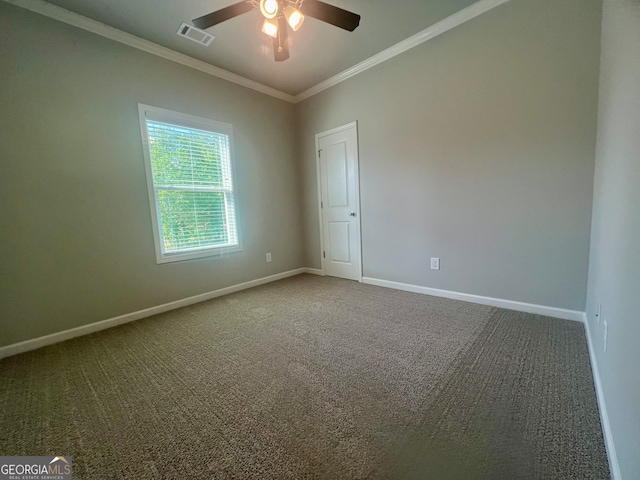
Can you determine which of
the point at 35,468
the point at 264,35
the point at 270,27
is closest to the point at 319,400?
the point at 35,468

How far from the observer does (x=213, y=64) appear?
2943mm

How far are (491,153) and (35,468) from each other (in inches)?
140

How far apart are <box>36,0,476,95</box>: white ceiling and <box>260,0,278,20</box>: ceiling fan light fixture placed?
0.72 meters

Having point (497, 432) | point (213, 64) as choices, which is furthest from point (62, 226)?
point (497, 432)

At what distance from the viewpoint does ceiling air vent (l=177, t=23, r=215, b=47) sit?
234 cm

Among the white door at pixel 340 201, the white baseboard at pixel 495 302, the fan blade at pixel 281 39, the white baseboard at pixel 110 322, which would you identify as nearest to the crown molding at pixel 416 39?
the white door at pixel 340 201

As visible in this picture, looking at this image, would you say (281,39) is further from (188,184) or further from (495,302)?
(495,302)

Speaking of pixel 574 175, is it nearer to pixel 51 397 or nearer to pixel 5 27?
pixel 51 397

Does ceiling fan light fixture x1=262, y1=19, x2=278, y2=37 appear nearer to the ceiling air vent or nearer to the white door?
the ceiling air vent

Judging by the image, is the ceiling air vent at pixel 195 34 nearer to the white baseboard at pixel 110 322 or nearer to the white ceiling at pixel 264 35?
the white ceiling at pixel 264 35

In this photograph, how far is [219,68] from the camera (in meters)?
3.02

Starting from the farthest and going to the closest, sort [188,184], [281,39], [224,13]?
1. [188,184]
2. [281,39]
3. [224,13]

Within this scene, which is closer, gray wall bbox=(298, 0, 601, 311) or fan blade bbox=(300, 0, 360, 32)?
fan blade bbox=(300, 0, 360, 32)

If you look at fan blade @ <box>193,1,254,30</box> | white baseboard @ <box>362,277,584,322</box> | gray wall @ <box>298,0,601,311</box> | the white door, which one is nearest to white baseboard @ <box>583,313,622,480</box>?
white baseboard @ <box>362,277,584,322</box>
